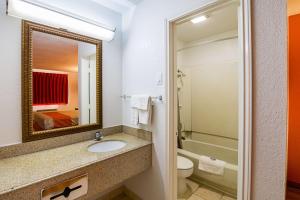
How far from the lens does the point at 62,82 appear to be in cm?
152

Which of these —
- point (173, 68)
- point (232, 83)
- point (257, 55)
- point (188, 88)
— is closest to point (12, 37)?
point (173, 68)

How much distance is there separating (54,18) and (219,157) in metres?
2.88

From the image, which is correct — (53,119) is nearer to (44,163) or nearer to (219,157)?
(44,163)

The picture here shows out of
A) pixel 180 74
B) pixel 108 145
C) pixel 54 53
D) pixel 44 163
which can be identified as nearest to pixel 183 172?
pixel 108 145

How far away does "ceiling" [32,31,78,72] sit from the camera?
136 cm

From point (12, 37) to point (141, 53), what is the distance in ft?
3.70

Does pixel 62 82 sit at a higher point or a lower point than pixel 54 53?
lower

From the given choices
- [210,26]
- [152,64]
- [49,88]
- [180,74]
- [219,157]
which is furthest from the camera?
[180,74]

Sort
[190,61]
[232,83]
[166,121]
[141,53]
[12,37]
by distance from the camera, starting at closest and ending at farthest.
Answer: [12,37], [166,121], [141,53], [232,83], [190,61]

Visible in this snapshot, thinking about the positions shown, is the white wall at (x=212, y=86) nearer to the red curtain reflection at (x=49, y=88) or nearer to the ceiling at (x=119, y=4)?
the ceiling at (x=119, y=4)

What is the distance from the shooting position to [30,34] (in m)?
1.30

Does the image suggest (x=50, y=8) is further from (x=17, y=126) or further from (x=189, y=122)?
(x=189, y=122)

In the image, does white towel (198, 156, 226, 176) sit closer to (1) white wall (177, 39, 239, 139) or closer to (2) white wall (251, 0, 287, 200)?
(1) white wall (177, 39, 239, 139)

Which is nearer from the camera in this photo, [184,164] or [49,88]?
[49,88]
